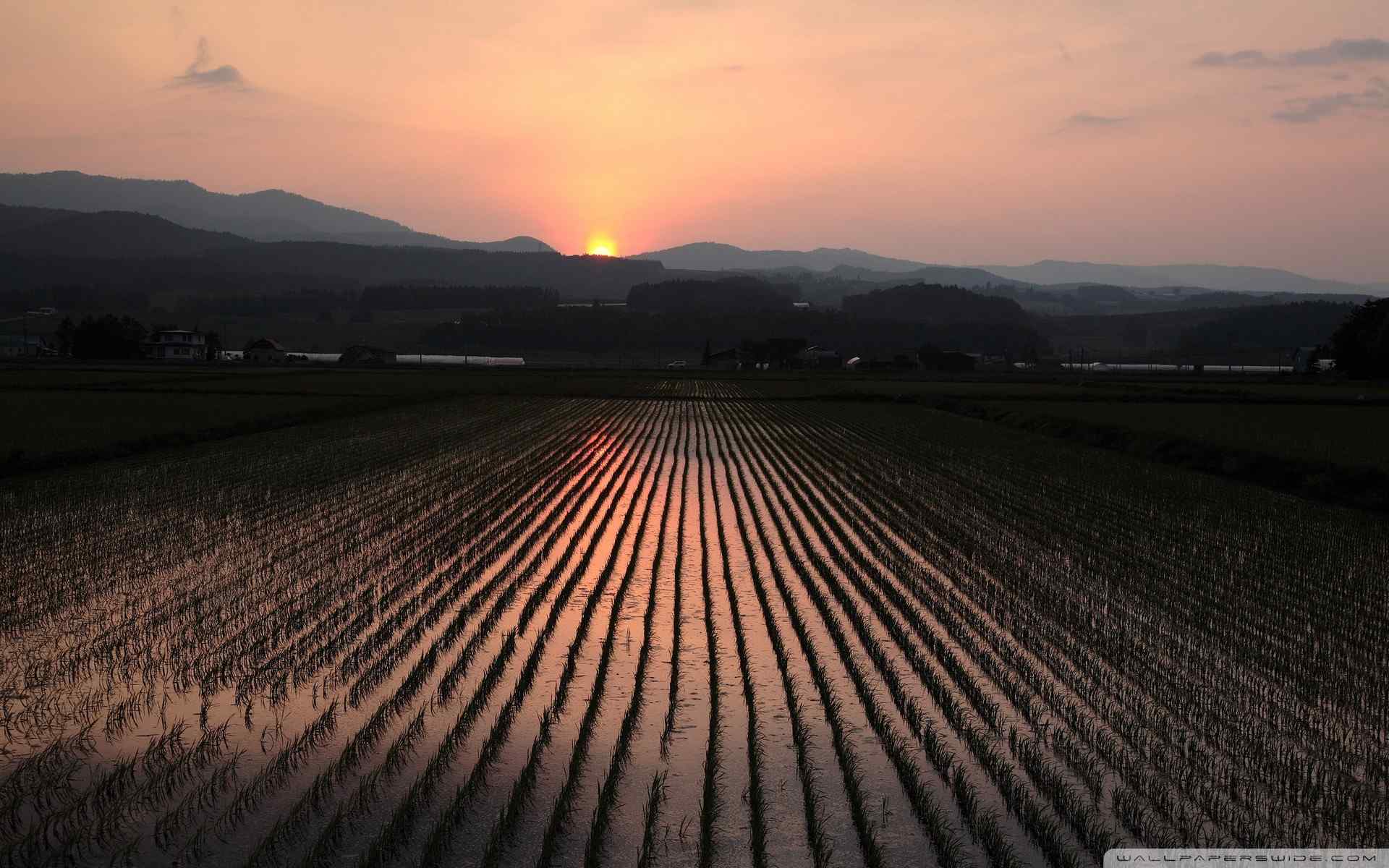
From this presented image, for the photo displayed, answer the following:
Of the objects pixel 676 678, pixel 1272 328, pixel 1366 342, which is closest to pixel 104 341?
pixel 1366 342

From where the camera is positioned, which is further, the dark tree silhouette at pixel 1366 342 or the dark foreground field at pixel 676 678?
the dark tree silhouette at pixel 1366 342

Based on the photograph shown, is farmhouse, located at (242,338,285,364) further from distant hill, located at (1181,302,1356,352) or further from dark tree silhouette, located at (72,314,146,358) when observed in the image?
distant hill, located at (1181,302,1356,352)

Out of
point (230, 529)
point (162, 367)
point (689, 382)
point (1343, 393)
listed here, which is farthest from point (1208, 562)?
point (162, 367)

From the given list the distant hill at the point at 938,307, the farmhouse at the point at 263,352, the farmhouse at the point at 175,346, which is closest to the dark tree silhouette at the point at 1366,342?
the farmhouse at the point at 263,352

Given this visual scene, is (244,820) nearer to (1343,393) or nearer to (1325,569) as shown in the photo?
(1325,569)

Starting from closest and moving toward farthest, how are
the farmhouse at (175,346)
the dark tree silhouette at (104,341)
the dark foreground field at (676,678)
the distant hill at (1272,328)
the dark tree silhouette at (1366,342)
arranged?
the dark foreground field at (676,678) → the dark tree silhouette at (1366,342) → the dark tree silhouette at (104,341) → the farmhouse at (175,346) → the distant hill at (1272,328)

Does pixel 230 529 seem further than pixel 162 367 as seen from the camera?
No

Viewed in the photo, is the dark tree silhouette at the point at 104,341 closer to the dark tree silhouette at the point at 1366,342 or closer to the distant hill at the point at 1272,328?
the dark tree silhouette at the point at 1366,342
